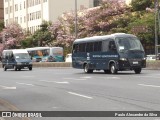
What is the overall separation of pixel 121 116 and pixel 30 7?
97.9 metres

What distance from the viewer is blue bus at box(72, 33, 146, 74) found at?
109 feet

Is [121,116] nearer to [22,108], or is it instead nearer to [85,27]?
[22,108]

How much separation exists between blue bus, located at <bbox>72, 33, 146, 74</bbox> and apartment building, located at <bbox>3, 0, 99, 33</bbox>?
2061 inches

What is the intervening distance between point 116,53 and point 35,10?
73.6 meters

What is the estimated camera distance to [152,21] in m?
60.4

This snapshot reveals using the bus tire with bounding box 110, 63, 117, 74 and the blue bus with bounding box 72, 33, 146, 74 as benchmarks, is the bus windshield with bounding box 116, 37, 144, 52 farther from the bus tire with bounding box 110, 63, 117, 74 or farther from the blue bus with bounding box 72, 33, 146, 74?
the bus tire with bounding box 110, 63, 117, 74

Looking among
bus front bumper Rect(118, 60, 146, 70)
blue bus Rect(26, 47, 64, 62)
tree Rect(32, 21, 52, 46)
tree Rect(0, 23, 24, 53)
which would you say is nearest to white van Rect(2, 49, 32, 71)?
bus front bumper Rect(118, 60, 146, 70)

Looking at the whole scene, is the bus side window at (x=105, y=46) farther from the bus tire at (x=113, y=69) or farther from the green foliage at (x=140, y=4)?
the green foliage at (x=140, y=4)

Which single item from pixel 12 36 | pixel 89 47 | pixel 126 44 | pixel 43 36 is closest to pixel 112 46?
pixel 126 44

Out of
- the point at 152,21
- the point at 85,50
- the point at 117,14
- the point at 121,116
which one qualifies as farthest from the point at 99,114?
the point at 117,14

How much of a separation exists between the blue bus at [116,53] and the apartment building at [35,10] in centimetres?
5236

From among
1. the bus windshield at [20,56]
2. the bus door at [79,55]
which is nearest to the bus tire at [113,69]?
the bus door at [79,55]

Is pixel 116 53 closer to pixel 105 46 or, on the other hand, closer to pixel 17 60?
pixel 105 46

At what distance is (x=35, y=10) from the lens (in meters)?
105
